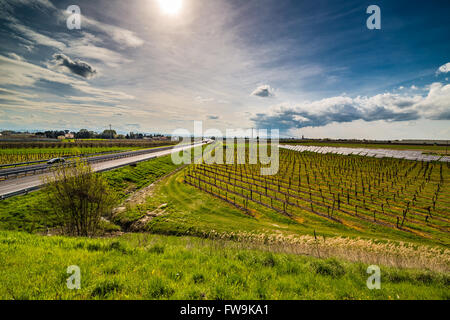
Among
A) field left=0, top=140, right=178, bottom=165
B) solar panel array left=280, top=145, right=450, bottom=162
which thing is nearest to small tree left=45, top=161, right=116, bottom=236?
field left=0, top=140, right=178, bottom=165

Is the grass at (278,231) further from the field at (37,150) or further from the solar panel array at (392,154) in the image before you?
the solar panel array at (392,154)

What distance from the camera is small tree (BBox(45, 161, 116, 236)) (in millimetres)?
15234

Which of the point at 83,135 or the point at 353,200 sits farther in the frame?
the point at 83,135

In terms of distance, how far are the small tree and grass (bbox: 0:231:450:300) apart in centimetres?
706

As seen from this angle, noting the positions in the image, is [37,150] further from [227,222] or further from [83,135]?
[83,135]

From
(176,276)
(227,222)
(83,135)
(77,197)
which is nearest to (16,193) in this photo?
(77,197)

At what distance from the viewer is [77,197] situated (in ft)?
50.9

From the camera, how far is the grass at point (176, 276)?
17.9 ft

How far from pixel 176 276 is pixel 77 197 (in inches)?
562

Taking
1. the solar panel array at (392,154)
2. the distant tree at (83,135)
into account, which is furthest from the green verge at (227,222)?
the distant tree at (83,135)

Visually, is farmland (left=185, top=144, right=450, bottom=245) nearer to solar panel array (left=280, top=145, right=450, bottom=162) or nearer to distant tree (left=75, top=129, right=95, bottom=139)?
solar panel array (left=280, top=145, right=450, bottom=162)

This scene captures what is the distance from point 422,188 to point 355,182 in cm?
992
